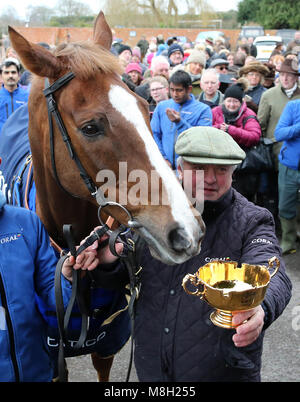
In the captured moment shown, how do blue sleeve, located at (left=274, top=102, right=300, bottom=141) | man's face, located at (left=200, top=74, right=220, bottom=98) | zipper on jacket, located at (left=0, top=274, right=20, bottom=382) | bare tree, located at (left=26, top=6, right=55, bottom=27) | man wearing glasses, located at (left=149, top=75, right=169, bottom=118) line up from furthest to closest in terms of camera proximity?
bare tree, located at (left=26, top=6, right=55, bottom=27)
man's face, located at (left=200, top=74, right=220, bottom=98)
man wearing glasses, located at (left=149, top=75, right=169, bottom=118)
blue sleeve, located at (left=274, top=102, right=300, bottom=141)
zipper on jacket, located at (left=0, top=274, right=20, bottom=382)

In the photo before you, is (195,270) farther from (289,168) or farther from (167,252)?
(289,168)

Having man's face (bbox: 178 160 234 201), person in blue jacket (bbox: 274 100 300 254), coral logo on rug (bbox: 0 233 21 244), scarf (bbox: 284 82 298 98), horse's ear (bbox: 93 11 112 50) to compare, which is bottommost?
person in blue jacket (bbox: 274 100 300 254)

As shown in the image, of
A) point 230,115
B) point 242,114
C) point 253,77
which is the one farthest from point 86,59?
point 253,77

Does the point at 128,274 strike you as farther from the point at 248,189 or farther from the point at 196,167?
the point at 248,189

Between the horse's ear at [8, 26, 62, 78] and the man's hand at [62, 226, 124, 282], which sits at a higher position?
the horse's ear at [8, 26, 62, 78]

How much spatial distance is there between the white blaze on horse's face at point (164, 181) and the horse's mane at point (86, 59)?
125 mm

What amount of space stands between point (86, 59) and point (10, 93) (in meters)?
4.52

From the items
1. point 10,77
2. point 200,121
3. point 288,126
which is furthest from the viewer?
point 10,77

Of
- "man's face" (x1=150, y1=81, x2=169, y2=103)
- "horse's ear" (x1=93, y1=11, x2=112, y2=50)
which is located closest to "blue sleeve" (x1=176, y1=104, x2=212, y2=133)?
"man's face" (x1=150, y1=81, x2=169, y2=103)

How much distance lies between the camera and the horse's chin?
169cm

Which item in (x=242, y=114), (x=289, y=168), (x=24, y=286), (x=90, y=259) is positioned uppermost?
(x=242, y=114)

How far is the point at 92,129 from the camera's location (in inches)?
77.0

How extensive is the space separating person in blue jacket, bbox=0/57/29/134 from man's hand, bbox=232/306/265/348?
504 cm

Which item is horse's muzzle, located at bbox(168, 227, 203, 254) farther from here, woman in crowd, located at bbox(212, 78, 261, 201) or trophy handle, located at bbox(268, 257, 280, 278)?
woman in crowd, located at bbox(212, 78, 261, 201)
